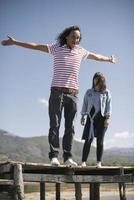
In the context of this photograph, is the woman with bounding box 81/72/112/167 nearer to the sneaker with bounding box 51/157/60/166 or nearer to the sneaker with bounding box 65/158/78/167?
the sneaker with bounding box 65/158/78/167

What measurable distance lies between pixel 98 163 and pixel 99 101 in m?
1.05

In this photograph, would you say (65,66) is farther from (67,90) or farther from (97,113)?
(97,113)

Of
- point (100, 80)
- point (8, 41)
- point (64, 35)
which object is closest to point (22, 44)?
point (8, 41)

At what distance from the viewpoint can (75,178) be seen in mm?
6895

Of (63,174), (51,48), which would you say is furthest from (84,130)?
(51,48)

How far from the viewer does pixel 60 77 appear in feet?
22.3

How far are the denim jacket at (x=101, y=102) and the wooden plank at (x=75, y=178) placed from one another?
107cm

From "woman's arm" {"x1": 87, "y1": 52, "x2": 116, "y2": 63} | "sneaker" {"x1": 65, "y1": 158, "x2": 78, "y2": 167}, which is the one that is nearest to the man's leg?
"sneaker" {"x1": 65, "y1": 158, "x2": 78, "y2": 167}

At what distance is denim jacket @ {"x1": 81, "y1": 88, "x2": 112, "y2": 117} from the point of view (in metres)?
7.59

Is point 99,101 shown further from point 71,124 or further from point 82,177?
point 82,177

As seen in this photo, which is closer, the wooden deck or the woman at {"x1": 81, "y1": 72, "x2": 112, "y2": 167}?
the wooden deck

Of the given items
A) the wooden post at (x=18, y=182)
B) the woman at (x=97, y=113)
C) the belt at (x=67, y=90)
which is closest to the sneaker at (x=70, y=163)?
the woman at (x=97, y=113)

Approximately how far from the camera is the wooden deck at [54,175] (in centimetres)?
607

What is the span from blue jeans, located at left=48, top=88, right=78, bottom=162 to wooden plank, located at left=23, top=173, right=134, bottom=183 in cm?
31
